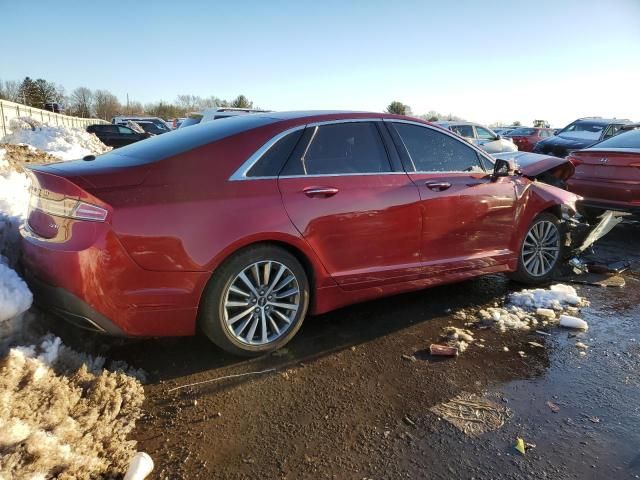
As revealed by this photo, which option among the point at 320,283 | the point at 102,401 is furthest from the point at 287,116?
the point at 102,401

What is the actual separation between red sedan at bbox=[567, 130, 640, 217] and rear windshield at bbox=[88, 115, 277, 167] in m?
5.43

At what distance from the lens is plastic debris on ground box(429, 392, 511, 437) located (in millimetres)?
2877

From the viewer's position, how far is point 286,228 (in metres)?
3.42

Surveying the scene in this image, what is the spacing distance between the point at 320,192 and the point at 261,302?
2.91 ft

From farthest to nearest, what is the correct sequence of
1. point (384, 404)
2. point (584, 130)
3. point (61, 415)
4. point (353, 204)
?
point (584, 130), point (353, 204), point (384, 404), point (61, 415)

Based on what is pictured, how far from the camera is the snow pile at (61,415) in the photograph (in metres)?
2.22

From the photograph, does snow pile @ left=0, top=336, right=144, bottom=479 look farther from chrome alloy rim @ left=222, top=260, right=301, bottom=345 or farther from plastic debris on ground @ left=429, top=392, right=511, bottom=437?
plastic debris on ground @ left=429, top=392, right=511, bottom=437

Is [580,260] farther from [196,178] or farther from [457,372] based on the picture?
[196,178]

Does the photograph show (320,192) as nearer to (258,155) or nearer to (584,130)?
(258,155)

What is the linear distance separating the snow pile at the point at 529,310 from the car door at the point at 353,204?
78 cm

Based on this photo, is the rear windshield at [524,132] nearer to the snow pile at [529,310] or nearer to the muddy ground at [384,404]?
the snow pile at [529,310]

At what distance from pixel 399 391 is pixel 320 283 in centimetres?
96

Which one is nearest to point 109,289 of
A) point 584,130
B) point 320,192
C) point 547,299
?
point 320,192

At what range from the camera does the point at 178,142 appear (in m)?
3.55
